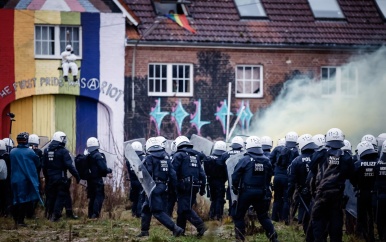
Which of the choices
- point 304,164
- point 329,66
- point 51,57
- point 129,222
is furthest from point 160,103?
point 304,164

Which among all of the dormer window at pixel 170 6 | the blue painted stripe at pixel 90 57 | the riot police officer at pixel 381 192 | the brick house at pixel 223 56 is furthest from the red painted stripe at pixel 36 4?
the riot police officer at pixel 381 192

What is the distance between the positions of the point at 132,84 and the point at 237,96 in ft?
12.9

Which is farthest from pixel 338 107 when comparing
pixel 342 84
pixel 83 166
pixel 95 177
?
pixel 83 166

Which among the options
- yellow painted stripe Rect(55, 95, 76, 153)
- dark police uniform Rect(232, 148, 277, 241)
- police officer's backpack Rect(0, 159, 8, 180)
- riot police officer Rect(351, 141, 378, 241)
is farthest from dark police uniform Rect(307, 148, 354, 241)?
yellow painted stripe Rect(55, 95, 76, 153)

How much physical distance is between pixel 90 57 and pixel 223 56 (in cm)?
482

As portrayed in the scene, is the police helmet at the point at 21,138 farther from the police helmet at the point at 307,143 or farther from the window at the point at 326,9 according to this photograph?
the window at the point at 326,9

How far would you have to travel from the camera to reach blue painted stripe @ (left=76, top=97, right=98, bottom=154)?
3362 cm

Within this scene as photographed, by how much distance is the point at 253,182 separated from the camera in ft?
57.4

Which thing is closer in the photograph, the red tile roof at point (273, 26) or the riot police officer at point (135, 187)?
the riot police officer at point (135, 187)

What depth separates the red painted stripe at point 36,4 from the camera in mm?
33219

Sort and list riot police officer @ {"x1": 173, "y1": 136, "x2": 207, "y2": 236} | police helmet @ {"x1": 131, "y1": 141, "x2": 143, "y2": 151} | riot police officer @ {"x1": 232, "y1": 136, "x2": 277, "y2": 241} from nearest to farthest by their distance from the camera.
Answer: riot police officer @ {"x1": 232, "y1": 136, "x2": 277, "y2": 241}
riot police officer @ {"x1": 173, "y1": 136, "x2": 207, "y2": 236}
police helmet @ {"x1": 131, "y1": 141, "x2": 143, "y2": 151}

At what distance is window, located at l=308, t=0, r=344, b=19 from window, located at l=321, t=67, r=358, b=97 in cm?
213

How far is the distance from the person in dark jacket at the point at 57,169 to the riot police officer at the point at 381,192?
25.7 feet

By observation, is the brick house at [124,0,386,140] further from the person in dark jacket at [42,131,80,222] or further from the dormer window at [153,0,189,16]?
the person in dark jacket at [42,131,80,222]
